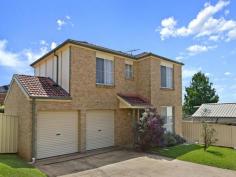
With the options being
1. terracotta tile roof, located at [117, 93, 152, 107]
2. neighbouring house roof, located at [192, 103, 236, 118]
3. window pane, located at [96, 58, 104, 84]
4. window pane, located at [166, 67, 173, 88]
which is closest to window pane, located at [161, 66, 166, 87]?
window pane, located at [166, 67, 173, 88]

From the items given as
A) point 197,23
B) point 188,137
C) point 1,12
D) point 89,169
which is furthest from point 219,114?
point 1,12

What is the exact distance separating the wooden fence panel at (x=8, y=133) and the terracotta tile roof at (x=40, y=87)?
6.70 feet

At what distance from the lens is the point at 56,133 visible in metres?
14.3

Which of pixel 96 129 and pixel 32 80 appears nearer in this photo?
pixel 32 80

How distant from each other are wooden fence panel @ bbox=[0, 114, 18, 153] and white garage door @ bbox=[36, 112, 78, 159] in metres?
1.63

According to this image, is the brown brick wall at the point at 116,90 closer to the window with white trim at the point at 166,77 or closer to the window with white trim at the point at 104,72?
the window with white trim at the point at 104,72

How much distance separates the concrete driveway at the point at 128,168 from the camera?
1115 cm

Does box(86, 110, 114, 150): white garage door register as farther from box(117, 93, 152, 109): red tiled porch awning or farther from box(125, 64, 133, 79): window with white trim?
box(125, 64, 133, 79): window with white trim

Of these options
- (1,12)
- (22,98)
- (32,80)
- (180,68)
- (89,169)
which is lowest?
(89,169)

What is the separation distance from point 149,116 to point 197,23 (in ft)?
23.3

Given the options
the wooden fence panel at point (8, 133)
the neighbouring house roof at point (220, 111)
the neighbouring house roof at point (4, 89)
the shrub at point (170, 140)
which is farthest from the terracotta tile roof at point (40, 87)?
the neighbouring house roof at point (4, 89)

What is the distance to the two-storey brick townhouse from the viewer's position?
13.5 metres

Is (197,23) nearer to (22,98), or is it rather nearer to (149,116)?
(149,116)

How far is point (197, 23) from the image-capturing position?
16703 mm
